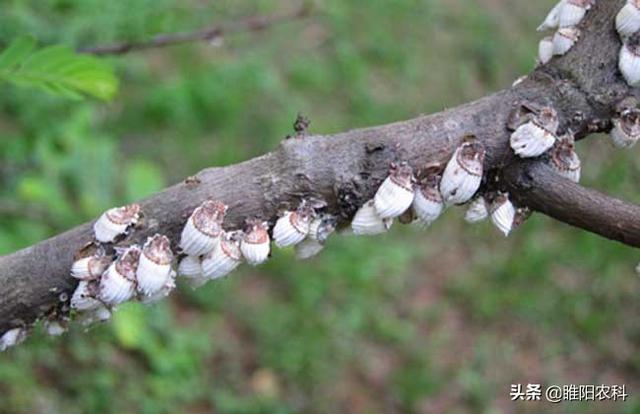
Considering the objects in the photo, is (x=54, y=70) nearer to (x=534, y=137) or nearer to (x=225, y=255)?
(x=225, y=255)

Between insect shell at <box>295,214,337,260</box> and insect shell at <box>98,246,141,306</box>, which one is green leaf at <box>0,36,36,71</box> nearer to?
insect shell at <box>98,246,141,306</box>

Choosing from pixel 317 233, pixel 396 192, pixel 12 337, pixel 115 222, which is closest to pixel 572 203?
pixel 396 192

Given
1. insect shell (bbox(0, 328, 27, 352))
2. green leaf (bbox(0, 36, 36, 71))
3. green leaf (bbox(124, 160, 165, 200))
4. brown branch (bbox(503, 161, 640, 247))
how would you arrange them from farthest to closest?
green leaf (bbox(124, 160, 165, 200))
green leaf (bbox(0, 36, 36, 71))
insect shell (bbox(0, 328, 27, 352))
brown branch (bbox(503, 161, 640, 247))

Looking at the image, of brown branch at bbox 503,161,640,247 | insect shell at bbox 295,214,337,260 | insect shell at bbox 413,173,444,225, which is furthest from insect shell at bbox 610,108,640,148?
insect shell at bbox 295,214,337,260

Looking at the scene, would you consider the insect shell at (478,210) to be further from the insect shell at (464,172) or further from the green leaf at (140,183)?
the green leaf at (140,183)

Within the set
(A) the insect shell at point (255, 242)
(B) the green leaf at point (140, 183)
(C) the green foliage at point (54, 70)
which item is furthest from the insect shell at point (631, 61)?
(B) the green leaf at point (140, 183)

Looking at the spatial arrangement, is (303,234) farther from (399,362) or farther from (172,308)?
(399,362)

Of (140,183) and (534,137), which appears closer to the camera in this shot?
(534,137)
